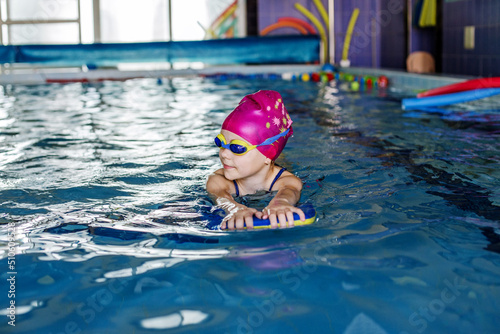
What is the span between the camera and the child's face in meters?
3.12

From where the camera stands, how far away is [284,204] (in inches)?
112

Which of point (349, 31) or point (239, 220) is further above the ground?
point (349, 31)

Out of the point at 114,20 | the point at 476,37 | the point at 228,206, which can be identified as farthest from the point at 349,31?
the point at 228,206

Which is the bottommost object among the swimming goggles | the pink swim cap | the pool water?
the pool water

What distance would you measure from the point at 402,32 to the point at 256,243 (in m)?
11.4

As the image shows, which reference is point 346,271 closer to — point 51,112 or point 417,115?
point 417,115

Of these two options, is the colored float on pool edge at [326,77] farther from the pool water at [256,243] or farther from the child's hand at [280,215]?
the child's hand at [280,215]

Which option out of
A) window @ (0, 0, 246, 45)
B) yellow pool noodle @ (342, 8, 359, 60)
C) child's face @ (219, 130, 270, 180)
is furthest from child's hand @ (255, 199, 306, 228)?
window @ (0, 0, 246, 45)

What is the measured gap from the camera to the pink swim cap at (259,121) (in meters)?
3.11

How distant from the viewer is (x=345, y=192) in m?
3.36

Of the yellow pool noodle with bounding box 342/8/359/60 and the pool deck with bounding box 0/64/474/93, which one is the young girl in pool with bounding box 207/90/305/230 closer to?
the pool deck with bounding box 0/64/474/93

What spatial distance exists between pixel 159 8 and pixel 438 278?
17283 millimetres

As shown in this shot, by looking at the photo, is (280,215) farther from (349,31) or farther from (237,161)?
(349,31)

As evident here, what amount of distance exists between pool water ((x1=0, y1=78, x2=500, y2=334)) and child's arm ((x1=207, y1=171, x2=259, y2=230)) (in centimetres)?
6
